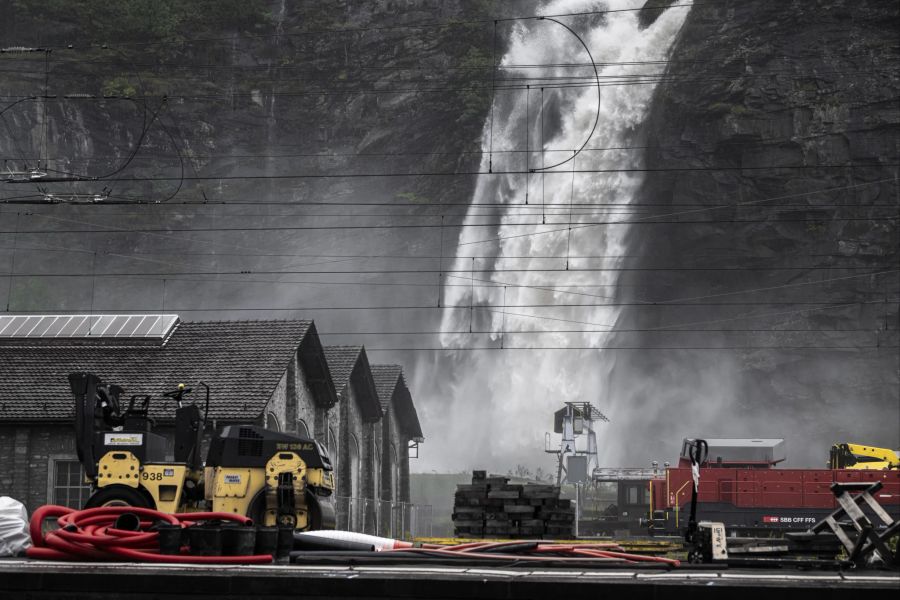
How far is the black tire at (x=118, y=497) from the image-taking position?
→ 17.8 m

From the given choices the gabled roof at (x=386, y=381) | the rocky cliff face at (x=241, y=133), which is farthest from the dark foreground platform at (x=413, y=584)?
the rocky cliff face at (x=241, y=133)

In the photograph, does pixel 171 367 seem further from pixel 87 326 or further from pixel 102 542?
pixel 102 542

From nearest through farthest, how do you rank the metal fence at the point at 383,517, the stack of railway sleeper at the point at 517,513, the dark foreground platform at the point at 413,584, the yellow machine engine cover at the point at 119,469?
1. the dark foreground platform at the point at 413,584
2. the stack of railway sleeper at the point at 517,513
3. the yellow machine engine cover at the point at 119,469
4. the metal fence at the point at 383,517

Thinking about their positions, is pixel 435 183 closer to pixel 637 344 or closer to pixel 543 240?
pixel 543 240

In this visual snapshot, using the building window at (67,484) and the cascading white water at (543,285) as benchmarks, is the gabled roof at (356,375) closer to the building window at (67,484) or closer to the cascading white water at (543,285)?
the building window at (67,484)

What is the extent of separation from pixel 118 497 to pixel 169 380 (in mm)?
14608

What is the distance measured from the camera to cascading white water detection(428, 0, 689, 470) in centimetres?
7138

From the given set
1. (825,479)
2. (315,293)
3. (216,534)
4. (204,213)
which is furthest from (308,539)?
(204,213)

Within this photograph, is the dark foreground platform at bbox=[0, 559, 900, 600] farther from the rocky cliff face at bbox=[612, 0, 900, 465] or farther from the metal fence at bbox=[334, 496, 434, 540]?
the rocky cliff face at bbox=[612, 0, 900, 465]

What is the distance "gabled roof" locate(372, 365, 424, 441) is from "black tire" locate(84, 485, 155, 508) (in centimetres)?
2683

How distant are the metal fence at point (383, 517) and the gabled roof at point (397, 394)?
398 cm

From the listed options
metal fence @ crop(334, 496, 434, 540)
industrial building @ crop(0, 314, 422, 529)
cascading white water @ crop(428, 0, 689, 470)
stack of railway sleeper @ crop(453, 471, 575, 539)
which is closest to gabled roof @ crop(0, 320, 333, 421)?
industrial building @ crop(0, 314, 422, 529)

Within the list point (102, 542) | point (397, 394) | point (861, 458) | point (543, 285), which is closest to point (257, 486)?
point (102, 542)

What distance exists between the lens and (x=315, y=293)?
79.8 metres
